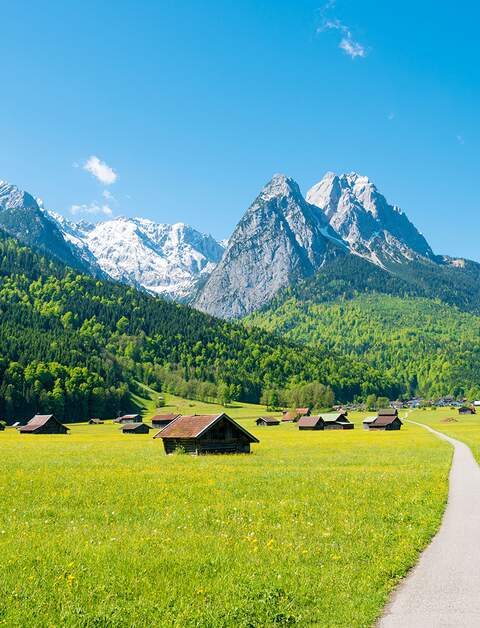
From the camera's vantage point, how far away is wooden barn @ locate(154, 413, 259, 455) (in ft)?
170

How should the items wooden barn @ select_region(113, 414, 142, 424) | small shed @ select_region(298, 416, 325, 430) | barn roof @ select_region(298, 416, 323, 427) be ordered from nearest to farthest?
small shed @ select_region(298, 416, 325, 430)
barn roof @ select_region(298, 416, 323, 427)
wooden barn @ select_region(113, 414, 142, 424)

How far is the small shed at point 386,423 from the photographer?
123125 millimetres

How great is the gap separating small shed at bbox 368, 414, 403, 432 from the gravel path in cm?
10697

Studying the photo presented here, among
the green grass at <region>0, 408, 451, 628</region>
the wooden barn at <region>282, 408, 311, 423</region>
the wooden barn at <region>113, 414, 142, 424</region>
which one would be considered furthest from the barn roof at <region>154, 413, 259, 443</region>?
the wooden barn at <region>282, 408, 311, 423</region>

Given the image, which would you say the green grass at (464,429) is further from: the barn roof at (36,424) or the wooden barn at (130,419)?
the wooden barn at (130,419)

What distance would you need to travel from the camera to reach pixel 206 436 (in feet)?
170

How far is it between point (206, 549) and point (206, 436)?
37.9 metres

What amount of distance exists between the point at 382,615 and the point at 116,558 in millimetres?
6745

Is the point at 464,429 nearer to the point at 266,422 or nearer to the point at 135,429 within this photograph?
the point at 266,422

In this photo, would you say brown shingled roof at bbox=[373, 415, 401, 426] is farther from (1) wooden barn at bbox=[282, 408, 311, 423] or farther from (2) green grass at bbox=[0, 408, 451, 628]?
(2) green grass at bbox=[0, 408, 451, 628]

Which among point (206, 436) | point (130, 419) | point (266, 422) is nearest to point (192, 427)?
point (206, 436)

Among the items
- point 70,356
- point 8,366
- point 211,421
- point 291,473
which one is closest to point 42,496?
point 291,473

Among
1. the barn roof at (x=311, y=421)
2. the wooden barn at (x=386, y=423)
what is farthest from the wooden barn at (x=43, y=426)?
the wooden barn at (x=386, y=423)

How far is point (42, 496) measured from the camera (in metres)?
23.9
